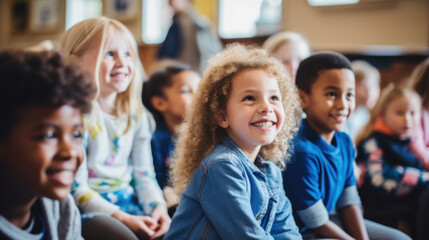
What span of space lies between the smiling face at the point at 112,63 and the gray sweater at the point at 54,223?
21.3 inches

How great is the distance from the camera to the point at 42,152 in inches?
25.5

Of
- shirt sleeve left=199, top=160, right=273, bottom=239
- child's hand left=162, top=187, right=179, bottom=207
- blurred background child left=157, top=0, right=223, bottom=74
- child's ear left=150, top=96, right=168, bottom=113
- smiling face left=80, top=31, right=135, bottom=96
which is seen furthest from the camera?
blurred background child left=157, top=0, right=223, bottom=74

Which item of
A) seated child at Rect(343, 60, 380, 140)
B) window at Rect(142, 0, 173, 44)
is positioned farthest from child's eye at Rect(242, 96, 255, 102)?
window at Rect(142, 0, 173, 44)

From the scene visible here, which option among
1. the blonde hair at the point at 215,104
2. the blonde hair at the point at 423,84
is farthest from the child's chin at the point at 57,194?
the blonde hair at the point at 423,84

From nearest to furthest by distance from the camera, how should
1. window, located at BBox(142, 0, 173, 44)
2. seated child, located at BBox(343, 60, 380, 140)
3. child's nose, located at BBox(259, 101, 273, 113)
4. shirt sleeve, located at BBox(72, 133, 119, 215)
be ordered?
child's nose, located at BBox(259, 101, 273, 113)
shirt sleeve, located at BBox(72, 133, 119, 215)
seated child, located at BBox(343, 60, 380, 140)
window, located at BBox(142, 0, 173, 44)

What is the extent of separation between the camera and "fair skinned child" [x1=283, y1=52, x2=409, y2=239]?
3.79 ft

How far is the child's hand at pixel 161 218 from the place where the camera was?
1.20 metres

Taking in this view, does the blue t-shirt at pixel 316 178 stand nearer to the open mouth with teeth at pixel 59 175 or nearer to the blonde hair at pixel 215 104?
the blonde hair at pixel 215 104

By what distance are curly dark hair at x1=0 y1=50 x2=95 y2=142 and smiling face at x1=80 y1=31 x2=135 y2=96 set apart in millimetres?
541

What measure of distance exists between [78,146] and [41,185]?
0.10 metres

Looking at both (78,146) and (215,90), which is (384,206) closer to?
(215,90)

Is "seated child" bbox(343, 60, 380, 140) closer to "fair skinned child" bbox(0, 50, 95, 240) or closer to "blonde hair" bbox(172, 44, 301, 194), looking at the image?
"blonde hair" bbox(172, 44, 301, 194)

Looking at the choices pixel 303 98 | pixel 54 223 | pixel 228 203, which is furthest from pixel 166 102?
pixel 54 223

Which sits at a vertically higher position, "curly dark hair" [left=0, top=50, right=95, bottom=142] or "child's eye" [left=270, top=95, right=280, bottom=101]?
"curly dark hair" [left=0, top=50, right=95, bottom=142]
